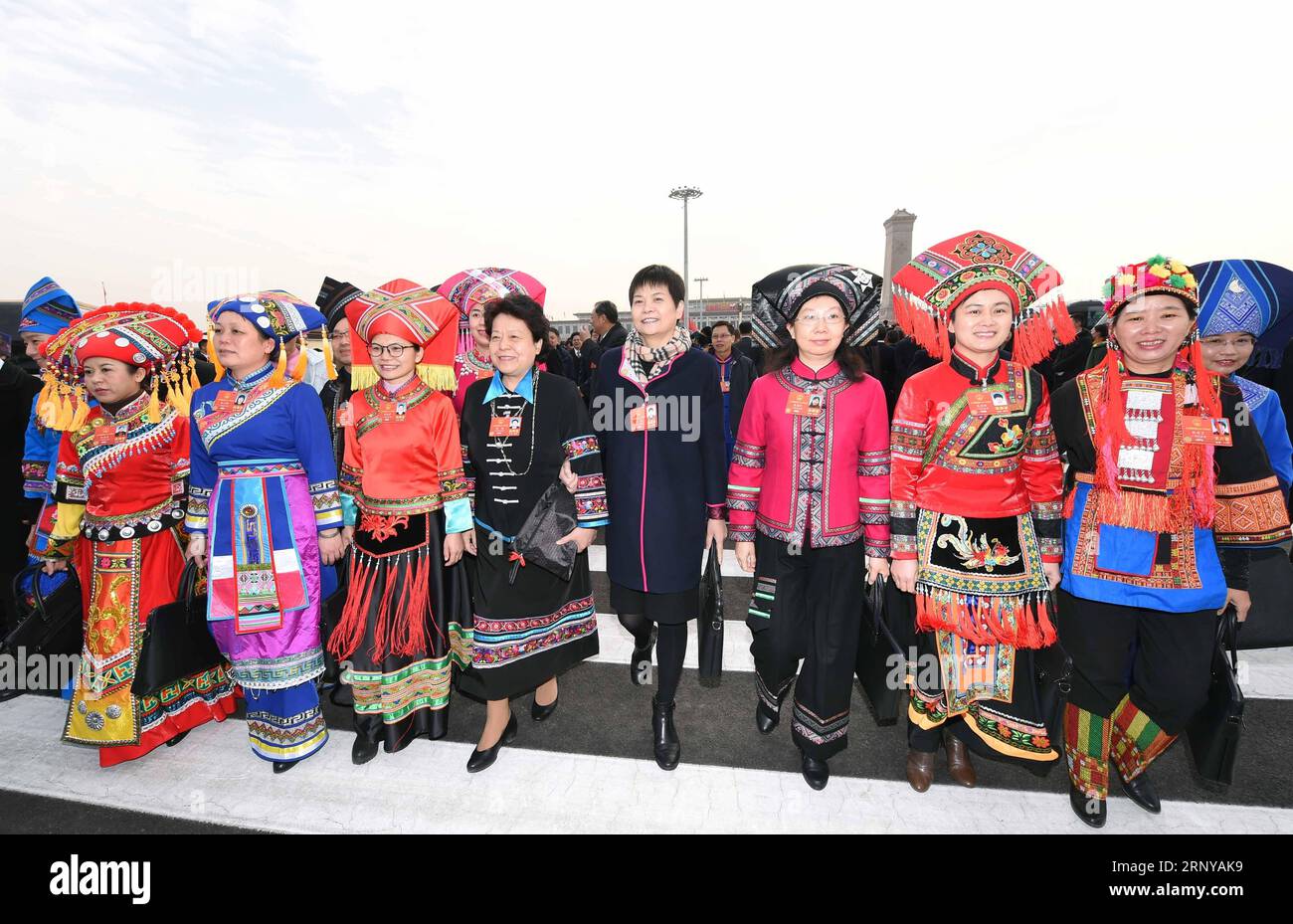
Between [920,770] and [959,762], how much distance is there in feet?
0.73

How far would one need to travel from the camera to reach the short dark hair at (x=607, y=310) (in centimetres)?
659

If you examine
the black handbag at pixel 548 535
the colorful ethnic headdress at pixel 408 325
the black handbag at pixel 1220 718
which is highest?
the colorful ethnic headdress at pixel 408 325

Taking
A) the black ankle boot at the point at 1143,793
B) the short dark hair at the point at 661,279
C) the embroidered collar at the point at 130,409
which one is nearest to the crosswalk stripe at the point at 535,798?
the black ankle boot at the point at 1143,793

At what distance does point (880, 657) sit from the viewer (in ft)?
7.79

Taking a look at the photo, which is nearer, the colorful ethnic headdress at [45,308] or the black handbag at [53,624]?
the black handbag at [53,624]

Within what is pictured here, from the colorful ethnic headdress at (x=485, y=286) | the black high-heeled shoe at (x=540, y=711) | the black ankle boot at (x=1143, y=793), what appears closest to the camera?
the black ankle boot at (x=1143, y=793)

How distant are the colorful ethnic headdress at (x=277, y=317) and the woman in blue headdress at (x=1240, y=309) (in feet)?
12.7

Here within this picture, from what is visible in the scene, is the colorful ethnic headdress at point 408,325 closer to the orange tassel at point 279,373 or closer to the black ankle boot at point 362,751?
the orange tassel at point 279,373

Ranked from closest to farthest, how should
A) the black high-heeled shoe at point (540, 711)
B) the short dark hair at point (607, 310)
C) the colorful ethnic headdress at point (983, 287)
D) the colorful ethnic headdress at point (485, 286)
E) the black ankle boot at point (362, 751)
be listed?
the colorful ethnic headdress at point (983, 287), the black ankle boot at point (362, 751), the black high-heeled shoe at point (540, 711), the colorful ethnic headdress at point (485, 286), the short dark hair at point (607, 310)

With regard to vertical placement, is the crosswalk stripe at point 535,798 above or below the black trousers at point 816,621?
below

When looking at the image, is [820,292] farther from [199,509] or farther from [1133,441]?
[199,509]

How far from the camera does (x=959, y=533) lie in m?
2.19

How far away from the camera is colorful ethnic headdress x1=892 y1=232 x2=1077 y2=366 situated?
2146 millimetres

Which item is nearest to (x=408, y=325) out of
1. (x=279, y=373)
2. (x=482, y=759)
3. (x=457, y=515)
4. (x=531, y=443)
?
(x=279, y=373)
